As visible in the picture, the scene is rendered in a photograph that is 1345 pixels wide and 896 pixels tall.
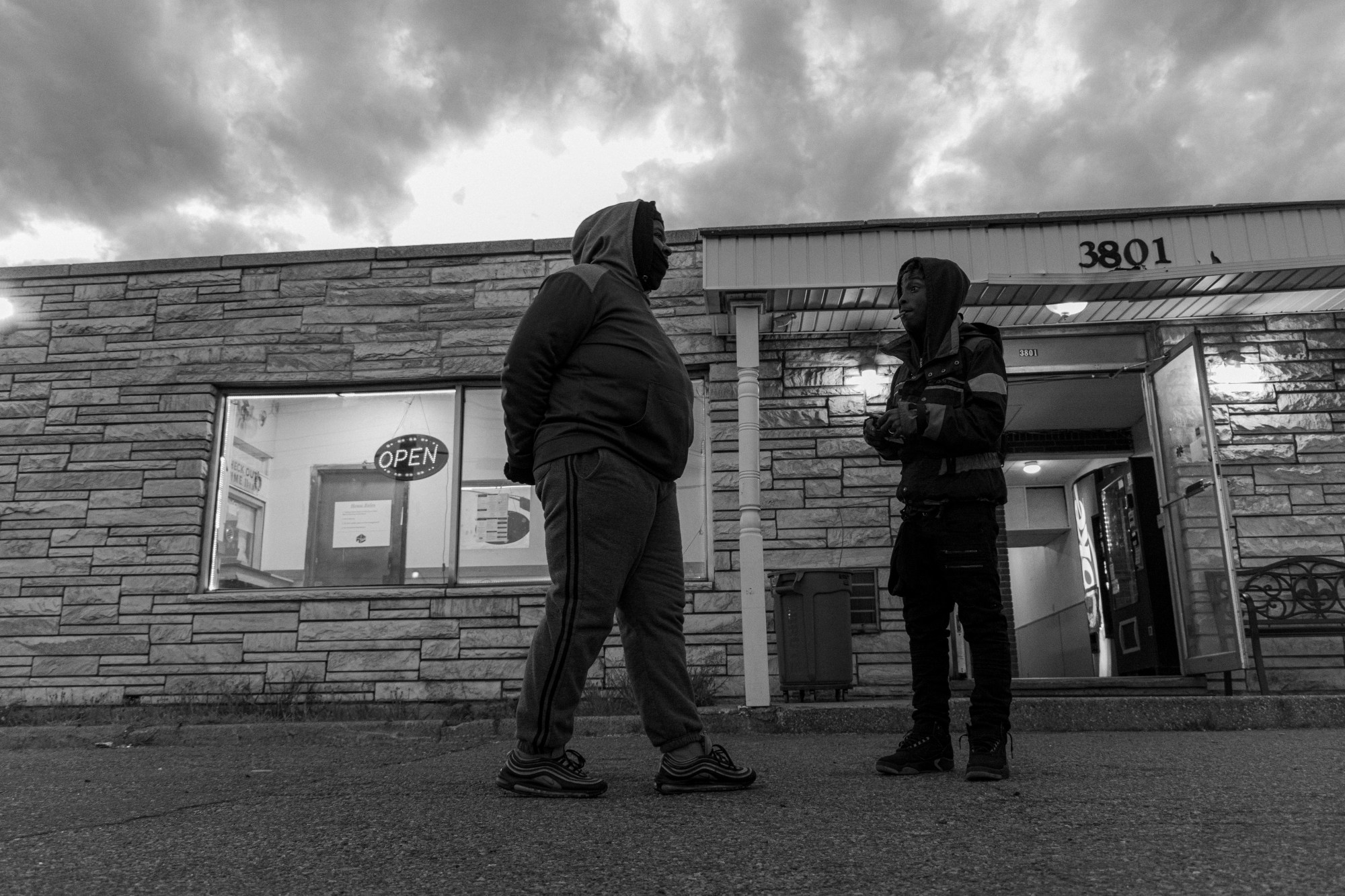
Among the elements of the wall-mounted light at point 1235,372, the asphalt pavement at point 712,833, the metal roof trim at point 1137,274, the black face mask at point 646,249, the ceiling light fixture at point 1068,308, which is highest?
the ceiling light fixture at point 1068,308

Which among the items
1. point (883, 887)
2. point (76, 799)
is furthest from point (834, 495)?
point (883, 887)

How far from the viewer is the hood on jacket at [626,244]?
3.53 m

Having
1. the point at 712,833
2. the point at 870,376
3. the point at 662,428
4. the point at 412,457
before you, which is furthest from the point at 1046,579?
the point at 712,833

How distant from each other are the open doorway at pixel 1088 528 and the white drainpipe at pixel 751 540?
8.27 feet

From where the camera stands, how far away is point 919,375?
148 inches

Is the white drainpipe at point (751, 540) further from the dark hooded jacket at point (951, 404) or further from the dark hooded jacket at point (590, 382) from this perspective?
the dark hooded jacket at point (590, 382)

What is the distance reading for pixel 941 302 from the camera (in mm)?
3693

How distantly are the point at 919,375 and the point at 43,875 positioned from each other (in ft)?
9.53

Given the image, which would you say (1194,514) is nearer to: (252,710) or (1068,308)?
(1068,308)

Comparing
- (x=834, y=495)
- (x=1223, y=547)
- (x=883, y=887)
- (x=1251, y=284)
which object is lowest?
(x=883, y=887)

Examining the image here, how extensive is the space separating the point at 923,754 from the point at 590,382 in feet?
5.35

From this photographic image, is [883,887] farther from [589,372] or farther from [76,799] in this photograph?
[76,799]

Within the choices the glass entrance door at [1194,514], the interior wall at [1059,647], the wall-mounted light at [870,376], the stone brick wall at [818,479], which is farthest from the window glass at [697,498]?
the interior wall at [1059,647]

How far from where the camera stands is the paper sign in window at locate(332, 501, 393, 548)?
8211mm
